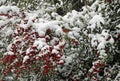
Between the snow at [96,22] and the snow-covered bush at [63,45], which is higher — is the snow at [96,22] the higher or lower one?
the higher one

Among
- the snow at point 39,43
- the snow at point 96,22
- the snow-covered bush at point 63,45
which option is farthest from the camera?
the snow at point 96,22

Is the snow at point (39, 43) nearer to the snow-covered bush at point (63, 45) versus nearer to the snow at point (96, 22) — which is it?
the snow-covered bush at point (63, 45)

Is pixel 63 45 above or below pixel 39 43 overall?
below

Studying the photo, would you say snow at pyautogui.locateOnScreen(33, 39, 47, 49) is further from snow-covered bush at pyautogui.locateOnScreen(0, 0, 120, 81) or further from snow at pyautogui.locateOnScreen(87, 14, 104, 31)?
snow at pyautogui.locateOnScreen(87, 14, 104, 31)

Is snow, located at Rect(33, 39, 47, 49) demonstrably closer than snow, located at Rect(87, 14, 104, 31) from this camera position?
Yes

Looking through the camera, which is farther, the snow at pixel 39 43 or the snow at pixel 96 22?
the snow at pixel 96 22

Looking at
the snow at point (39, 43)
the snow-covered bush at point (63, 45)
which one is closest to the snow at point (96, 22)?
the snow-covered bush at point (63, 45)

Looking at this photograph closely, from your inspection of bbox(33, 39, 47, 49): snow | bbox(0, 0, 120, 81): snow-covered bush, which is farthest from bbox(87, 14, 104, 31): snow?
bbox(33, 39, 47, 49): snow

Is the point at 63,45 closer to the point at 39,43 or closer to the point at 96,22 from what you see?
the point at 39,43

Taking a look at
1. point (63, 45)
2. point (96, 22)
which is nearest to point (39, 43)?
point (63, 45)

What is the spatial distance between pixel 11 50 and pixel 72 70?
45.7 inches

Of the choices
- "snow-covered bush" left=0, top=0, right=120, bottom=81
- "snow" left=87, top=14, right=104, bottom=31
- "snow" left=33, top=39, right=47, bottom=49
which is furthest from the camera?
"snow" left=87, top=14, right=104, bottom=31

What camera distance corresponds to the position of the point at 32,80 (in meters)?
4.92

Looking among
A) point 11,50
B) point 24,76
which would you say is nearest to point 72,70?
point 24,76
